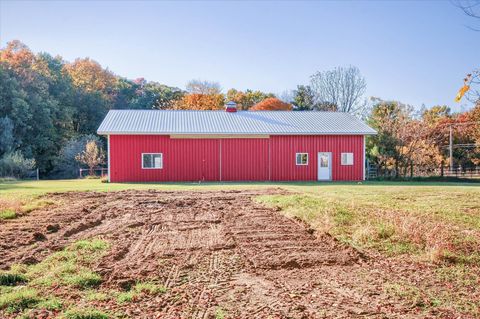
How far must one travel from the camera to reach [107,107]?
44.0m

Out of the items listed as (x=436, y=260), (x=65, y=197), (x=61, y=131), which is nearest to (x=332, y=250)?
(x=436, y=260)

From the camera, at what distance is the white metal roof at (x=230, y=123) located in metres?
24.8

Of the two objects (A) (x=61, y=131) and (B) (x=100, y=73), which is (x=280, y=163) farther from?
(B) (x=100, y=73)

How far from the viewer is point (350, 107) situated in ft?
152

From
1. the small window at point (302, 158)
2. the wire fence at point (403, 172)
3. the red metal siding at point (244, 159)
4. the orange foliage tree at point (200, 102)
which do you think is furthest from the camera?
the orange foliage tree at point (200, 102)

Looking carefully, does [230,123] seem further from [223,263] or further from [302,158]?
[223,263]

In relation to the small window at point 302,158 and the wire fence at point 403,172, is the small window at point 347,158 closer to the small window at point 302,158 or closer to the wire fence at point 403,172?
the wire fence at point 403,172

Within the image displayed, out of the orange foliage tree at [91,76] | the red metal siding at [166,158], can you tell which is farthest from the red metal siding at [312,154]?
the orange foliage tree at [91,76]

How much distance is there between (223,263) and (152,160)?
19.5 meters

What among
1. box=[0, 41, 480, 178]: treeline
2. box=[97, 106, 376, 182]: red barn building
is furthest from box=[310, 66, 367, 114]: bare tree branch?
box=[97, 106, 376, 182]: red barn building

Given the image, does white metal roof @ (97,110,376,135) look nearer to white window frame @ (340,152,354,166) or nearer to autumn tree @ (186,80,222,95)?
white window frame @ (340,152,354,166)

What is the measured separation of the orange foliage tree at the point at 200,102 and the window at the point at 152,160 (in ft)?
66.7

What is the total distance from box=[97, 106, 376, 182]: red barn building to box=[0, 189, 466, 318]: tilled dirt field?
1415 cm

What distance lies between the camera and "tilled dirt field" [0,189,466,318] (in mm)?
4297
